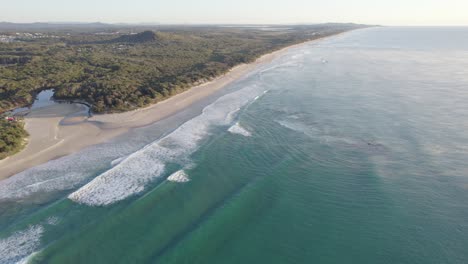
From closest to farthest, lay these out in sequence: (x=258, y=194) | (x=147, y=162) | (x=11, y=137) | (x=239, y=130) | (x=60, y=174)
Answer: (x=258, y=194)
(x=60, y=174)
(x=147, y=162)
(x=11, y=137)
(x=239, y=130)

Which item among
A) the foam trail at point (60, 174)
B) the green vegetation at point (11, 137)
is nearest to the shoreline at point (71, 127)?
the green vegetation at point (11, 137)

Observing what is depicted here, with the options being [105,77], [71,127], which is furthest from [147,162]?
[105,77]

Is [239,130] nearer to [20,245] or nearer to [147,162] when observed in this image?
[147,162]

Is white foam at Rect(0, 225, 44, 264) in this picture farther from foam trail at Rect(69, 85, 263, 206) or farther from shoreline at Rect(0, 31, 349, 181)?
shoreline at Rect(0, 31, 349, 181)

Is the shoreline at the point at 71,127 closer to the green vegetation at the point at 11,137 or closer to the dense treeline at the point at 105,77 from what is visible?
the green vegetation at the point at 11,137

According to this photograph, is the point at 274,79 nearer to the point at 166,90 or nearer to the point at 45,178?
the point at 166,90

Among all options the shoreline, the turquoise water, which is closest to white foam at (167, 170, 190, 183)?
the turquoise water
